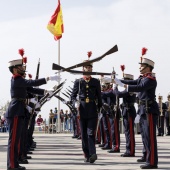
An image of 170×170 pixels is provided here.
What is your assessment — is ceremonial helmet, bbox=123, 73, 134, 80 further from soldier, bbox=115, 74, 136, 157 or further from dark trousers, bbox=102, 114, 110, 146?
dark trousers, bbox=102, 114, 110, 146

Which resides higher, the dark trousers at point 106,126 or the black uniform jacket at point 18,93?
the black uniform jacket at point 18,93

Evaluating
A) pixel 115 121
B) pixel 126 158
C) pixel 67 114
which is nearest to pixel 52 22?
pixel 67 114

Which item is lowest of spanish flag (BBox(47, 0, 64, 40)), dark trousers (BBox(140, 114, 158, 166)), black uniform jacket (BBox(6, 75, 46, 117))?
dark trousers (BBox(140, 114, 158, 166))

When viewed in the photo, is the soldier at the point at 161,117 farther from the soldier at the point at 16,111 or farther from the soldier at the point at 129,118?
the soldier at the point at 16,111

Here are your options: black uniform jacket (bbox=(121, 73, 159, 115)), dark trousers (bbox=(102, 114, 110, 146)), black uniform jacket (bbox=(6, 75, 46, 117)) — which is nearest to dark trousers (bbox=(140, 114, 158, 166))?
black uniform jacket (bbox=(121, 73, 159, 115))

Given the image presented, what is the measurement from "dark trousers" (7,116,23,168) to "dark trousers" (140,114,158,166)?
91.7 inches

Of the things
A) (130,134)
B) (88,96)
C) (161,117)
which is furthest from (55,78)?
(161,117)

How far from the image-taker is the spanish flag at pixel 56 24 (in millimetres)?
27719

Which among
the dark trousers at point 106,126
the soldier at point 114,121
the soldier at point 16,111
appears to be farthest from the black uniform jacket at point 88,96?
the dark trousers at point 106,126

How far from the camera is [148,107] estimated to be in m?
9.52

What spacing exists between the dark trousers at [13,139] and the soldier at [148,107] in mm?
1989

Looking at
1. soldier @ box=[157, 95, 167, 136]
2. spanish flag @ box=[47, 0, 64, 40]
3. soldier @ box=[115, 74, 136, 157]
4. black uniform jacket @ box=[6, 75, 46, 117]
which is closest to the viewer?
black uniform jacket @ box=[6, 75, 46, 117]

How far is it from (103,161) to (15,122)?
2.33 metres

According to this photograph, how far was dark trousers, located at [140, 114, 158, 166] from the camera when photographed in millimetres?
9422
